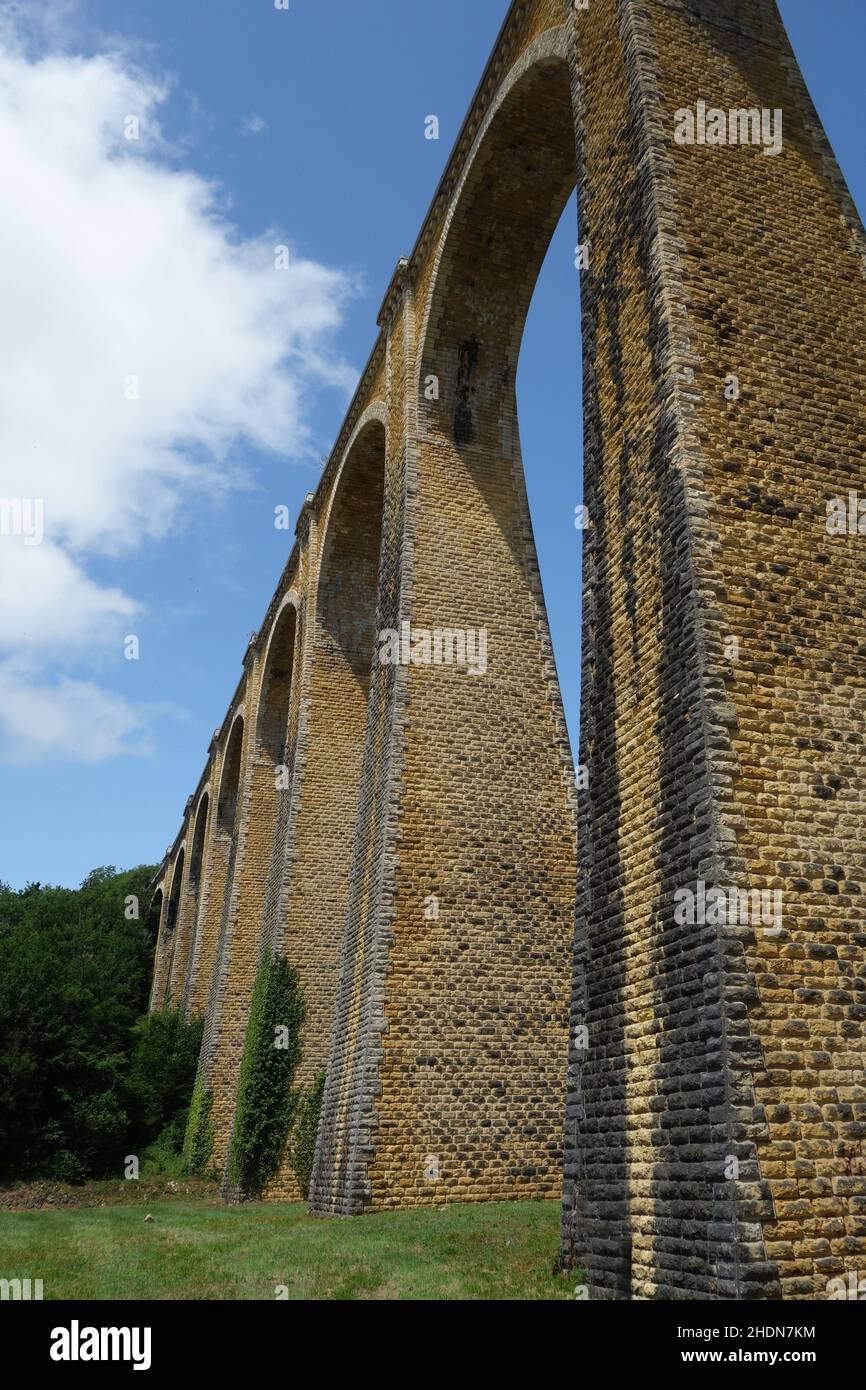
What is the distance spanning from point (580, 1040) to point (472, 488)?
9.01 m

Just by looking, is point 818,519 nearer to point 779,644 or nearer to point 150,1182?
point 779,644

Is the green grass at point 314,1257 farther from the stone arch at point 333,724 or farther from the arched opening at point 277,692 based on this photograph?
the arched opening at point 277,692

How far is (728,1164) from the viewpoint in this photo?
5020mm

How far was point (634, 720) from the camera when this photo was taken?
7.05 meters

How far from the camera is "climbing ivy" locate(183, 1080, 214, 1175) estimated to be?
66.4ft

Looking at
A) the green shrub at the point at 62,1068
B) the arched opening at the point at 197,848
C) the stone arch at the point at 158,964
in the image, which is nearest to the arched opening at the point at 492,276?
the green shrub at the point at 62,1068

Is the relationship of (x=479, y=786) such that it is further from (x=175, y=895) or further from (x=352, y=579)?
(x=175, y=895)

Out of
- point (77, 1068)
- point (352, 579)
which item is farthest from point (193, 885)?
point (352, 579)

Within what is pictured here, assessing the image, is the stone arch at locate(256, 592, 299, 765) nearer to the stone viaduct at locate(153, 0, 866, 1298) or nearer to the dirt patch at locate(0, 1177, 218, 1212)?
the stone viaduct at locate(153, 0, 866, 1298)

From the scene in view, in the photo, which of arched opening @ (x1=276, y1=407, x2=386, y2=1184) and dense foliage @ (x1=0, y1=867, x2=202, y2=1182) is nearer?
arched opening @ (x1=276, y1=407, x2=386, y2=1184)

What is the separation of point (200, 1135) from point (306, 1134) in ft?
21.5

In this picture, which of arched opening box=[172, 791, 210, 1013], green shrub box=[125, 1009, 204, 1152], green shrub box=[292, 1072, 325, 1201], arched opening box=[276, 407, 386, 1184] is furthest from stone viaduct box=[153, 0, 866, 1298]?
arched opening box=[172, 791, 210, 1013]

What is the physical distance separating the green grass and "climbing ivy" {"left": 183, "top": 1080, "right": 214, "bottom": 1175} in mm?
9176
